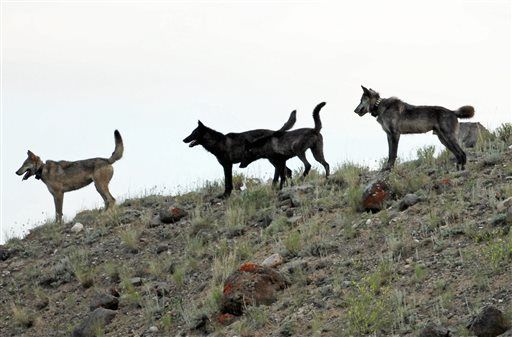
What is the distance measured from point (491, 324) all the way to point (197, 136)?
35.8ft

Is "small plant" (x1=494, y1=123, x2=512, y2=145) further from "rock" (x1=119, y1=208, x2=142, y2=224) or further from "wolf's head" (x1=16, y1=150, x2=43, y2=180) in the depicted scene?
"wolf's head" (x1=16, y1=150, x2=43, y2=180)

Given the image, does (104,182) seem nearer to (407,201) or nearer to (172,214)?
(172,214)

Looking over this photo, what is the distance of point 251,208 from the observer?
1739cm

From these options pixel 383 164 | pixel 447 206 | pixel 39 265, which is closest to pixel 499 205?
pixel 447 206

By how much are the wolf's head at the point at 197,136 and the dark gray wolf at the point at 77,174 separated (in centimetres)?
185

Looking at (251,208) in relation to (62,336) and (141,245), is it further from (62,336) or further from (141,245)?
(62,336)

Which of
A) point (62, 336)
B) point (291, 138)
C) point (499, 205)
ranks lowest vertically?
point (62, 336)

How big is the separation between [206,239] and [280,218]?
1.41 metres

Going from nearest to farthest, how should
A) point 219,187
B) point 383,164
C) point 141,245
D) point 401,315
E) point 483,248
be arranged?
point 401,315 → point 483,248 → point 141,245 → point 383,164 → point 219,187

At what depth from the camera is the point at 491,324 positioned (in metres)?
9.77

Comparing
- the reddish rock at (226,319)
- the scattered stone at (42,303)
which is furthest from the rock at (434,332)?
the scattered stone at (42,303)

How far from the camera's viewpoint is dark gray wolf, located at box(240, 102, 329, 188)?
18141mm

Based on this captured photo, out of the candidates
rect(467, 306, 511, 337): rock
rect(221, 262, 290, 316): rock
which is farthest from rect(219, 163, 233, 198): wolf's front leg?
rect(467, 306, 511, 337): rock

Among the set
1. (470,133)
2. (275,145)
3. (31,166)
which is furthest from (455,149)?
(31,166)
